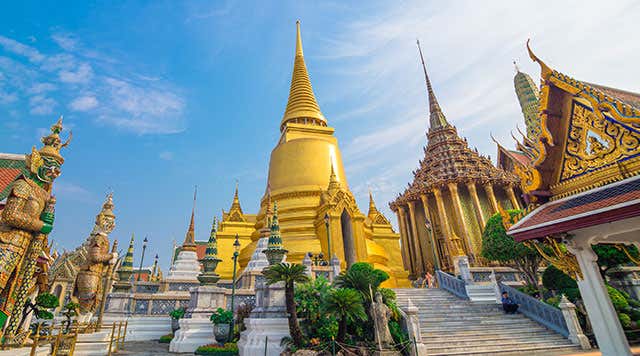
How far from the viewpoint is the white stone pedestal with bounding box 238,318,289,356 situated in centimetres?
801

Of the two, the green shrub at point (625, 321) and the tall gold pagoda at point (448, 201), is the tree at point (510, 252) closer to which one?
the green shrub at point (625, 321)

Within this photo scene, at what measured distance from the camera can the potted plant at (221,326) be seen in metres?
9.80

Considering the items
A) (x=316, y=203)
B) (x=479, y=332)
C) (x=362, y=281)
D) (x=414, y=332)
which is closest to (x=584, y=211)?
(x=414, y=332)

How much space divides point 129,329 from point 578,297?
1580 centimetres

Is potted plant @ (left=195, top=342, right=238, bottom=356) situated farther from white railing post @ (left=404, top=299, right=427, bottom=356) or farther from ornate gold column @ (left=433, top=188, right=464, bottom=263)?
ornate gold column @ (left=433, top=188, right=464, bottom=263)

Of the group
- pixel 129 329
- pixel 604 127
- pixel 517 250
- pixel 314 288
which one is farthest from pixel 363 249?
pixel 604 127

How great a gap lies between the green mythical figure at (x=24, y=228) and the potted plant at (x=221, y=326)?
4982 mm

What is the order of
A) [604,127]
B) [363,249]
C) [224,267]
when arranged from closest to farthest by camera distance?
[604,127]
[363,249]
[224,267]

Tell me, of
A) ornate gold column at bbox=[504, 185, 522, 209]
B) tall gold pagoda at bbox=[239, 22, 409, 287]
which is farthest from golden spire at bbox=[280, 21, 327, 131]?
ornate gold column at bbox=[504, 185, 522, 209]

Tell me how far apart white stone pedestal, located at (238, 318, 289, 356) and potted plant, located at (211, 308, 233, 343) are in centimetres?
143

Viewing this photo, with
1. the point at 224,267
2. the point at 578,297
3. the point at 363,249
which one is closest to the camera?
the point at 578,297

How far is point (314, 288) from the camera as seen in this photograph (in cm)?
907

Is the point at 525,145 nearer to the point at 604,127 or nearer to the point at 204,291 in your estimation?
the point at 604,127

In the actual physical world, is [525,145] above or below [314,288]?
above
